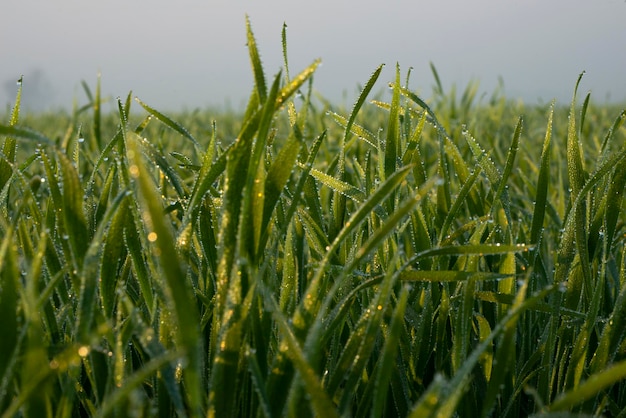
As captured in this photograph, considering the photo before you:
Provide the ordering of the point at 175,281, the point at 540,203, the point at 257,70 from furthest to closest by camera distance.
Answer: the point at 540,203 → the point at 257,70 → the point at 175,281

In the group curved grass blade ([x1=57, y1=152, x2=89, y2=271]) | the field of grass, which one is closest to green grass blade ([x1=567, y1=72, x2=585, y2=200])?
the field of grass

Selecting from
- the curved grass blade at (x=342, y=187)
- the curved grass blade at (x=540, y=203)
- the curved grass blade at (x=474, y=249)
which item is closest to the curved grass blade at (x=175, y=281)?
the curved grass blade at (x=474, y=249)

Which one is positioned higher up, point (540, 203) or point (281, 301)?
point (540, 203)

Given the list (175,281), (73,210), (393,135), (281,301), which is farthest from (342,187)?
(175,281)

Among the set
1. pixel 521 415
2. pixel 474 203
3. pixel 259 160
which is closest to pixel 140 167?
pixel 259 160

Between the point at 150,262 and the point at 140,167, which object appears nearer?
the point at 140,167

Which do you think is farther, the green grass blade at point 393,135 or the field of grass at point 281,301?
the green grass blade at point 393,135

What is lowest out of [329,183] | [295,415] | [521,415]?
[521,415]

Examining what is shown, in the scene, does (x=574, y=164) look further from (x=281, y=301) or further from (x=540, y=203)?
(x=281, y=301)

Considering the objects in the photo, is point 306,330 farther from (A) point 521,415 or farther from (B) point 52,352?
(A) point 521,415

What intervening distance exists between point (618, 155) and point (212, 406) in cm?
58

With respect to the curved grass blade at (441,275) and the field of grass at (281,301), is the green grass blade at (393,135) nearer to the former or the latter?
the field of grass at (281,301)

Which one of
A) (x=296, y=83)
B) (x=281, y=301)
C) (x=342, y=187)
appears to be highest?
(x=296, y=83)

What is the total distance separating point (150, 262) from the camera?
2.01 feet
